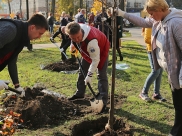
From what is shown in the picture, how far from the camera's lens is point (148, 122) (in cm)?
414

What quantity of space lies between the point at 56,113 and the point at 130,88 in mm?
2109

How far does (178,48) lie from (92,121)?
1809 millimetres

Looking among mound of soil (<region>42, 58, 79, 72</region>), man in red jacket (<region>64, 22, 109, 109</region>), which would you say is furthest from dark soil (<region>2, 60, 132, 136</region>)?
mound of soil (<region>42, 58, 79, 72</region>)

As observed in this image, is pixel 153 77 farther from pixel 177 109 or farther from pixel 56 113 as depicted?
pixel 56 113

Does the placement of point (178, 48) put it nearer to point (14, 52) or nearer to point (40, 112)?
point (14, 52)

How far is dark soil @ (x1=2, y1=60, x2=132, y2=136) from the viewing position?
13.0 ft

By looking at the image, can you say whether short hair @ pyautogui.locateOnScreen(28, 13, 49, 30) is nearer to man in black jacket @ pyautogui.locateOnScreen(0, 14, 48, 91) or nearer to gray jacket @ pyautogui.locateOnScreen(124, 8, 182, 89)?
man in black jacket @ pyautogui.locateOnScreen(0, 14, 48, 91)

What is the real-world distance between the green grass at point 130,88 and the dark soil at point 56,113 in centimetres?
19

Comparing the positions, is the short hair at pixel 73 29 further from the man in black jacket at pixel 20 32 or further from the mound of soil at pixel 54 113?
the mound of soil at pixel 54 113

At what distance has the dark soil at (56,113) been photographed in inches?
157

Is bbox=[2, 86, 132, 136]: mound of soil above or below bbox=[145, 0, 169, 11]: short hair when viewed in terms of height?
below

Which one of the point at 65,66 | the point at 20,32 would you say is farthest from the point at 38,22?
the point at 65,66

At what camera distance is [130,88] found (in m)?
5.93

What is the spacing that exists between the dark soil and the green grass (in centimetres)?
19
